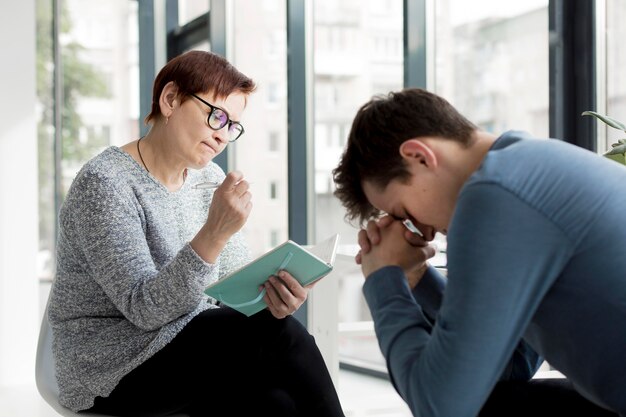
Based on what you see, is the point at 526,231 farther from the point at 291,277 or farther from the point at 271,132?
the point at 271,132

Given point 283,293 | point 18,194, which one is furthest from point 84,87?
point 283,293

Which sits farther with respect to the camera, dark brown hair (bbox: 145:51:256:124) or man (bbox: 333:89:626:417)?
dark brown hair (bbox: 145:51:256:124)

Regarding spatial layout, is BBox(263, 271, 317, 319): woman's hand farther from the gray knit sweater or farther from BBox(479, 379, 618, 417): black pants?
BBox(479, 379, 618, 417): black pants

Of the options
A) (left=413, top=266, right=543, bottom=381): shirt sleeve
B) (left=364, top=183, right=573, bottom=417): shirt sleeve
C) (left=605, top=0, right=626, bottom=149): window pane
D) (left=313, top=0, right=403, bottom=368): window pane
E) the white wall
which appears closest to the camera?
(left=364, top=183, right=573, bottom=417): shirt sleeve

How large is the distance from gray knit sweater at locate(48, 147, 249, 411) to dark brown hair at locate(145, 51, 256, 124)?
0.21 metres

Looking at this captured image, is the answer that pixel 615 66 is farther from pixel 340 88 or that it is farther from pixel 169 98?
pixel 340 88

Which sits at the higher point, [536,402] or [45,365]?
[536,402]

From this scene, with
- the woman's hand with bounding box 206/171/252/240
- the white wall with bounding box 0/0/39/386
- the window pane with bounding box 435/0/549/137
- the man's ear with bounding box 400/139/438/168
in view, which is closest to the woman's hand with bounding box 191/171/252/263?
the woman's hand with bounding box 206/171/252/240

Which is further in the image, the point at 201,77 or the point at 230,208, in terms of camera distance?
the point at 201,77

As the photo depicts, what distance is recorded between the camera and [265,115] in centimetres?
378

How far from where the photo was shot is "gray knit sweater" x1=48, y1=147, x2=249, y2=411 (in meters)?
1.52

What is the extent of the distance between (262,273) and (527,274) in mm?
690

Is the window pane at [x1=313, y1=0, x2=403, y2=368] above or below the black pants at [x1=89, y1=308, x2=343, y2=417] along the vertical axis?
above

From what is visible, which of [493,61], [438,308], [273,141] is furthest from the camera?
[273,141]
